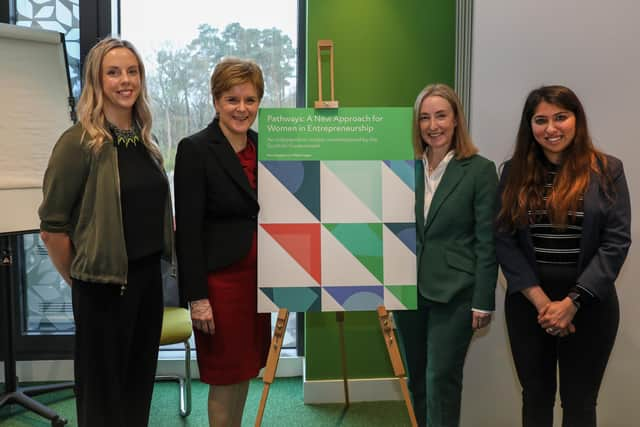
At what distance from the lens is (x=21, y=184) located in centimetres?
263

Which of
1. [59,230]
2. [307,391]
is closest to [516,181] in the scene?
[59,230]

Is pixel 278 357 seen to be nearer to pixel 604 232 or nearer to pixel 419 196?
pixel 419 196

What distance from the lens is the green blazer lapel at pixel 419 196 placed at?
209 cm

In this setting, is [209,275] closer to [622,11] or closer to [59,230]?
[59,230]

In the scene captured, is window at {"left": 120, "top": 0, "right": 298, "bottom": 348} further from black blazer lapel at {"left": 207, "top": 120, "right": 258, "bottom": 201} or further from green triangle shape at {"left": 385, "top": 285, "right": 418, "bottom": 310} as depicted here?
green triangle shape at {"left": 385, "top": 285, "right": 418, "bottom": 310}

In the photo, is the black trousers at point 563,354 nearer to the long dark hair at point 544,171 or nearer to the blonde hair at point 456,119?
the long dark hair at point 544,171

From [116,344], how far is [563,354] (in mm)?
1569

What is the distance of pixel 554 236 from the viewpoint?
1842mm

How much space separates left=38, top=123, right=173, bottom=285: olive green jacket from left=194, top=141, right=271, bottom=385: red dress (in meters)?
0.36

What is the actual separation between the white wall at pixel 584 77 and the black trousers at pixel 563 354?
802 mm

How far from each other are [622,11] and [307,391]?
8.23 feet

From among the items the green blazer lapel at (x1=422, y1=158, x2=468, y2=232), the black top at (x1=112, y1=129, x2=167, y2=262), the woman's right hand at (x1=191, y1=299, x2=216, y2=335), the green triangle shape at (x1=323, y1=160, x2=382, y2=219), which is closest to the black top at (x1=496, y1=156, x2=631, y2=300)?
the green blazer lapel at (x1=422, y1=158, x2=468, y2=232)

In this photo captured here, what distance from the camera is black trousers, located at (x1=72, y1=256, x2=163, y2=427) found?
5.95ft

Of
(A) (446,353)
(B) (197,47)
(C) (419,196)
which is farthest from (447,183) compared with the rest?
(B) (197,47)
